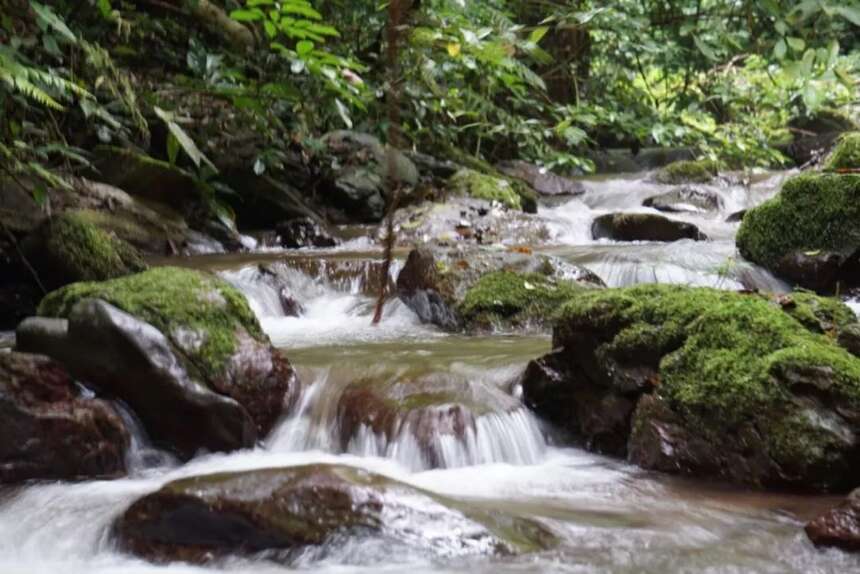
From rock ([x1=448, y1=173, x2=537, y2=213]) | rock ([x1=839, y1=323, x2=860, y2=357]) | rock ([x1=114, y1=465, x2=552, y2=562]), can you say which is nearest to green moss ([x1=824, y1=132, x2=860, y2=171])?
rock ([x1=448, y1=173, x2=537, y2=213])

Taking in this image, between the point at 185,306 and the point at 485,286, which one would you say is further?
the point at 485,286

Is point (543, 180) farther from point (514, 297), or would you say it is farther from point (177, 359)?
point (177, 359)

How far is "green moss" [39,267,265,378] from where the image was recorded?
4.20m

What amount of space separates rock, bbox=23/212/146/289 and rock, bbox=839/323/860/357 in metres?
4.68

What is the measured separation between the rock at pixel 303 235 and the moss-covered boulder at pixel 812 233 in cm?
441

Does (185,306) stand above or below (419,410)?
above

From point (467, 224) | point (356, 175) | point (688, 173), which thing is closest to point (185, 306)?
point (467, 224)

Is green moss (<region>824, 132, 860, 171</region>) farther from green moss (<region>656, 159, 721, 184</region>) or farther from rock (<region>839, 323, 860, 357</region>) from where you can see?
green moss (<region>656, 159, 721, 184</region>)

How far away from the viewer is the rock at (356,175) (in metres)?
10.7

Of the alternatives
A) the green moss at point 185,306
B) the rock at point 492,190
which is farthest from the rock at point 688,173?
the green moss at point 185,306

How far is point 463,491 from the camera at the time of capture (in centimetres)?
346

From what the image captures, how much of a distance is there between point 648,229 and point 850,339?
5.62 meters

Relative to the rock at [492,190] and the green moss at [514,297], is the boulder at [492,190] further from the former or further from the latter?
the green moss at [514,297]

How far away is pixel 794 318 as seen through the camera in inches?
153
